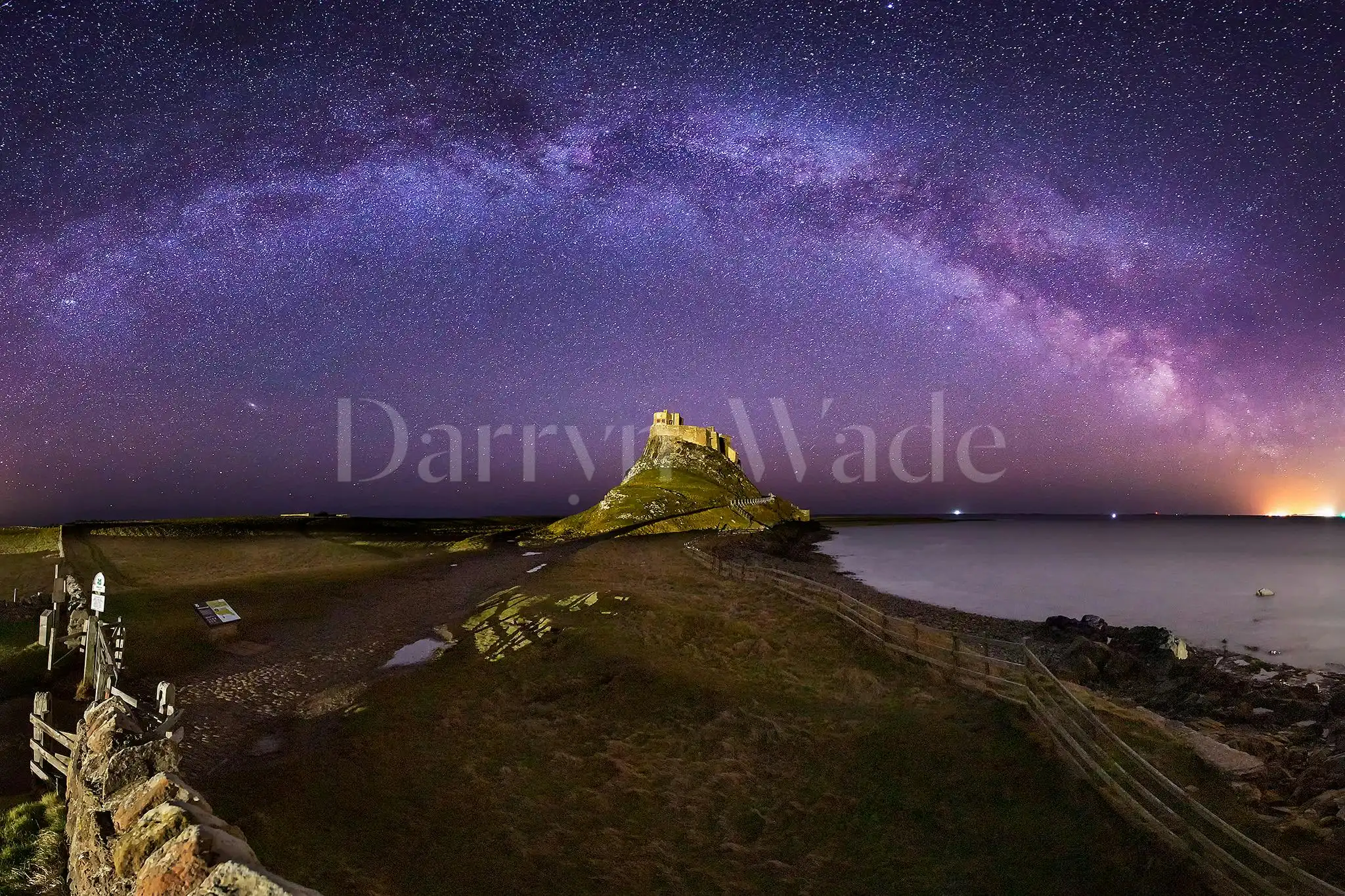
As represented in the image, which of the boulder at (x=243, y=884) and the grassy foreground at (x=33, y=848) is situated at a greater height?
the boulder at (x=243, y=884)

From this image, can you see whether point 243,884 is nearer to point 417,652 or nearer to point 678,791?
point 678,791

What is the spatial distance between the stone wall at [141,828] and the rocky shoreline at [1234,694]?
606 inches

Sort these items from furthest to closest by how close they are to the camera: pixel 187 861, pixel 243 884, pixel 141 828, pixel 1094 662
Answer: pixel 1094 662 → pixel 141 828 → pixel 187 861 → pixel 243 884

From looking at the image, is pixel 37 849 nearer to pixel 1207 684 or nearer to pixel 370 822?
pixel 370 822

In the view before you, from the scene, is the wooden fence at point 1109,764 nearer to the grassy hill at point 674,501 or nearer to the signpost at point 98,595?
the signpost at point 98,595

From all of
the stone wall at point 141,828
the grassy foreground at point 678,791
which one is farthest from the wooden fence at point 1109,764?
the stone wall at point 141,828

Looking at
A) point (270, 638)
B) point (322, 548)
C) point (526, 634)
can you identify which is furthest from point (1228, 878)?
point (322, 548)

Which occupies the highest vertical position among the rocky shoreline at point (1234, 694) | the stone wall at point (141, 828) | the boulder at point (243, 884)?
the boulder at point (243, 884)

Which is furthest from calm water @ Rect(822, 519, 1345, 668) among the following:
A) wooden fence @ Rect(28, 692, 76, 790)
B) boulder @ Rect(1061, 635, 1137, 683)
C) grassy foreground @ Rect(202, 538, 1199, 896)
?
wooden fence @ Rect(28, 692, 76, 790)

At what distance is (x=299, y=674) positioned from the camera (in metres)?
19.2

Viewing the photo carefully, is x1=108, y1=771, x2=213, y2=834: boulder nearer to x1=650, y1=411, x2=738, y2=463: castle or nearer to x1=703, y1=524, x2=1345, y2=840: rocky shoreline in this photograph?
x1=703, y1=524, x2=1345, y2=840: rocky shoreline

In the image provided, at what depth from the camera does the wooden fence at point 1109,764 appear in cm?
849

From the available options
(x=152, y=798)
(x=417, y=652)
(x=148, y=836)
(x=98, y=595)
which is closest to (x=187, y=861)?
(x=148, y=836)

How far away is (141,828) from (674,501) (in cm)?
8934
